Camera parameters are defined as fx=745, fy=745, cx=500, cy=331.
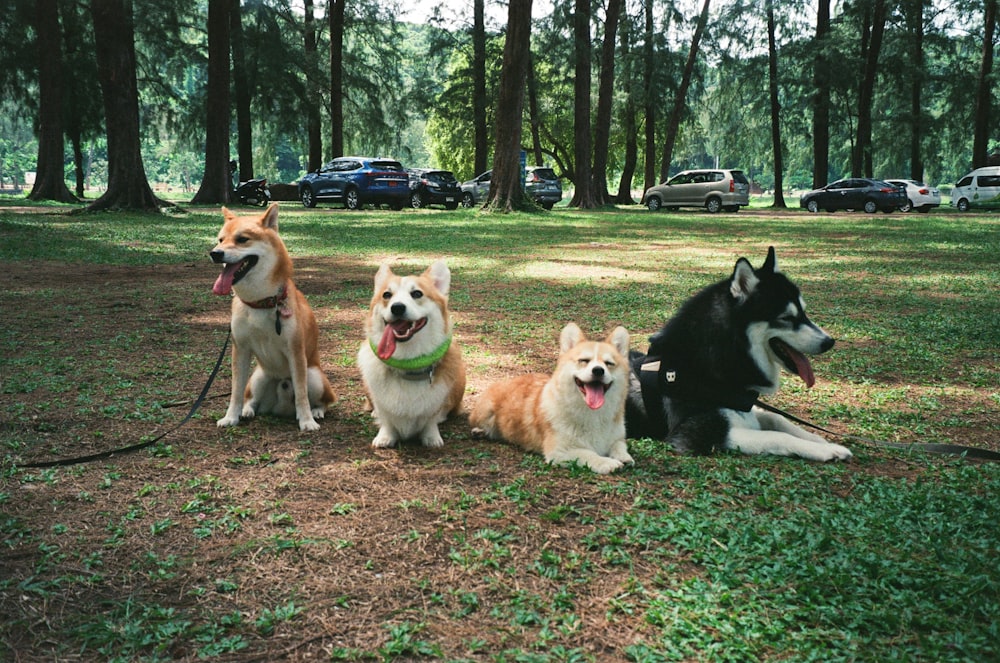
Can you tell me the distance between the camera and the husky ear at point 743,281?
4348 mm

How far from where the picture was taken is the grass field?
2.66 metres

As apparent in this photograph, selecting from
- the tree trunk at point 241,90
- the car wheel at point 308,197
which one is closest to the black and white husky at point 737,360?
the car wheel at point 308,197

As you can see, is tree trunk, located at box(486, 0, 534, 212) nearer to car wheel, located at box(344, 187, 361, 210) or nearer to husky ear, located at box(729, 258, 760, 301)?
car wheel, located at box(344, 187, 361, 210)

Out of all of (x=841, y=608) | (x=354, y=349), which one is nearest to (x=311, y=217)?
(x=354, y=349)

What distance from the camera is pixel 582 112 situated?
31.7m

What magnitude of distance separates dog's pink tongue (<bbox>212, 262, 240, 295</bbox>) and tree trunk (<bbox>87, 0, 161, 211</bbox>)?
18463 millimetres

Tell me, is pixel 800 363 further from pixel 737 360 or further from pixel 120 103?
pixel 120 103

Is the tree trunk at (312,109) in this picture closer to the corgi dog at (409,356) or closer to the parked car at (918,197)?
the parked car at (918,197)

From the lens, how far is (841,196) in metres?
35.2

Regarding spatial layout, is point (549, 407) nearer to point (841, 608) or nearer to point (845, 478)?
point (845, 478)

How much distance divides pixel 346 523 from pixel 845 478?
272cm

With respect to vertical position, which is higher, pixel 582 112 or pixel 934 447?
pixel 582 112

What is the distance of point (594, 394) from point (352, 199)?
1114 inches

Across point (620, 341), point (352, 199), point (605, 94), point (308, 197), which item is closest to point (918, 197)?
point (605, 94)
